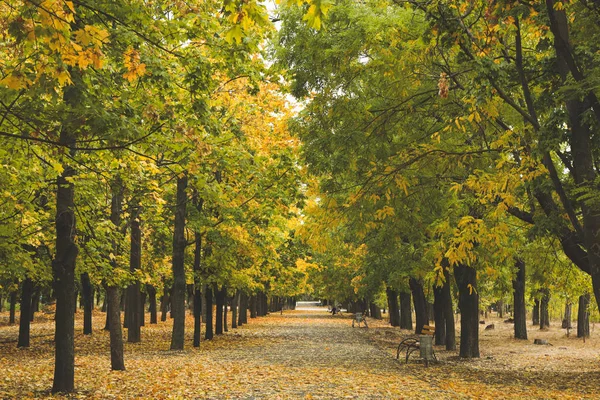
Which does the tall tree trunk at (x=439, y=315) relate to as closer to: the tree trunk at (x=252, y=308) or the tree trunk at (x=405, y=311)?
the tree trunk at (x=405, y=311)

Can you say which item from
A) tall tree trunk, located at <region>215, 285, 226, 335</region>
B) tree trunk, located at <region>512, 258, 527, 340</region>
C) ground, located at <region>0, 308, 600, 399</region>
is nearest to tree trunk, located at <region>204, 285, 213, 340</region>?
ground, located at <region>0, 308, 600, 399</region>

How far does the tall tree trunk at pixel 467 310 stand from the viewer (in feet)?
64.1

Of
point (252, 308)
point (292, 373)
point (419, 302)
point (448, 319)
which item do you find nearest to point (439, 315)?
point (448, 319)

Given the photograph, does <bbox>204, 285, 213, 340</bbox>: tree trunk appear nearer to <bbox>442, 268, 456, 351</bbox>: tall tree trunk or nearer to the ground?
the ground

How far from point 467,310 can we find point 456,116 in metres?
10.0

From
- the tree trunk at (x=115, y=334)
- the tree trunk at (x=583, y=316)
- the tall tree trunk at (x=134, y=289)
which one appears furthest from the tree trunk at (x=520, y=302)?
the tree trunk at (x=115, y=334)

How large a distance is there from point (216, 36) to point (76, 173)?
177 inches

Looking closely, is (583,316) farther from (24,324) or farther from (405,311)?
(24,324)

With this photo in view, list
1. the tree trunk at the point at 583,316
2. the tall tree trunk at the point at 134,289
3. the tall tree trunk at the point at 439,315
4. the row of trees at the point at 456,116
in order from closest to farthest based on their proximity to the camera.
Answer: the row of trees at the point at 456,116
the tall tree trunk at the point at 134,289
the tall tree trunk at the point at 439,315
the tree trunk at the point at 583,316

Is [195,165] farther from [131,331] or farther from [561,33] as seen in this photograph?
[131,331]

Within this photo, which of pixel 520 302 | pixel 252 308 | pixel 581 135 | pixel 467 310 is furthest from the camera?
pixel 252 308

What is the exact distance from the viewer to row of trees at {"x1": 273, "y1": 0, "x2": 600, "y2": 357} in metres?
8.53

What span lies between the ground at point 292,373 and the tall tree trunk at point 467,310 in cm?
69

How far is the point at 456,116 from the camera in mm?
11711
